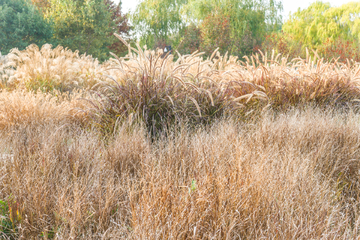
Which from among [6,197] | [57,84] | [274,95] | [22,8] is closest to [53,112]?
[6,197]

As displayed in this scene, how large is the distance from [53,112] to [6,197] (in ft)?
8.22

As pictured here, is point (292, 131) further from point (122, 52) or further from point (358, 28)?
point (122, 52)

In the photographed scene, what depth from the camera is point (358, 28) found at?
19.7m

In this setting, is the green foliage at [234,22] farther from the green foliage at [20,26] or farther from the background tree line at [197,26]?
the green foliage at [20,26]

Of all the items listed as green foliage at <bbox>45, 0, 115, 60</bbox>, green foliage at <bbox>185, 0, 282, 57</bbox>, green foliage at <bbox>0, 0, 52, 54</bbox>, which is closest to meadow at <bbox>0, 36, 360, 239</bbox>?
green foliage at <bbox>185, 0, 282, 57</bbox>

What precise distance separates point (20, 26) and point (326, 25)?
2175 centimetres

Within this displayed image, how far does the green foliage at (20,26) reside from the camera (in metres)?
16.4

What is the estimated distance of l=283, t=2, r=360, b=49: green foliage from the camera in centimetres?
2033

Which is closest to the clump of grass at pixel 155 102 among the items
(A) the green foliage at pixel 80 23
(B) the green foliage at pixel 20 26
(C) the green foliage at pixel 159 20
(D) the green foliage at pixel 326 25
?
(B) the green foliage at pixel 20 26

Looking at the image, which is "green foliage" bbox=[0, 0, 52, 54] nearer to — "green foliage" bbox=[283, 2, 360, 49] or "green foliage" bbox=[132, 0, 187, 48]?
"green foliage" bbox=[132, 0, 187, 48]

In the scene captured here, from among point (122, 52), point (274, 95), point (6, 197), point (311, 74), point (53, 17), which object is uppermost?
point (53, 17)

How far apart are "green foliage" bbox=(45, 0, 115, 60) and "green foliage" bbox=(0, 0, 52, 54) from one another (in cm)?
112

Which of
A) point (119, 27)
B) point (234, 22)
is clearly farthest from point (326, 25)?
point (119, 27)

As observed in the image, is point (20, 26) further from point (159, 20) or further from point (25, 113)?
point (25, 113)
